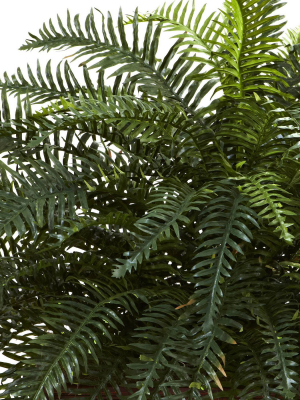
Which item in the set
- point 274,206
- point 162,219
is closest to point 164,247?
point 162,219

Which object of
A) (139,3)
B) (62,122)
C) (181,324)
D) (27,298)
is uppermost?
(139,3)

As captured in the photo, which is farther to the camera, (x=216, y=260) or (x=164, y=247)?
(x=164, y=247)

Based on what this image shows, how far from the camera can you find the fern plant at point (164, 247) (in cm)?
69

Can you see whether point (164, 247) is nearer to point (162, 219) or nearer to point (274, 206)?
point (162, 219)

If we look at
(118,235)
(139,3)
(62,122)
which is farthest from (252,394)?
(139,3)

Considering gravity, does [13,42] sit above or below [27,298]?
above

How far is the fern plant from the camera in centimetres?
69

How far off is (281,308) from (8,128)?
54 cm

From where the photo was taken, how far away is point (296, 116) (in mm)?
757

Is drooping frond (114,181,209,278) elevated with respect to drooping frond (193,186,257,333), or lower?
elevated

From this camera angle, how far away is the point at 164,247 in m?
0.81

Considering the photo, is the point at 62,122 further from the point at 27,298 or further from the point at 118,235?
the point at 27,298

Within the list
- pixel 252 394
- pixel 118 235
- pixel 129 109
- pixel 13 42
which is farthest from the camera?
pixel 13 42

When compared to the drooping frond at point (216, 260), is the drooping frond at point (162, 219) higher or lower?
higher
